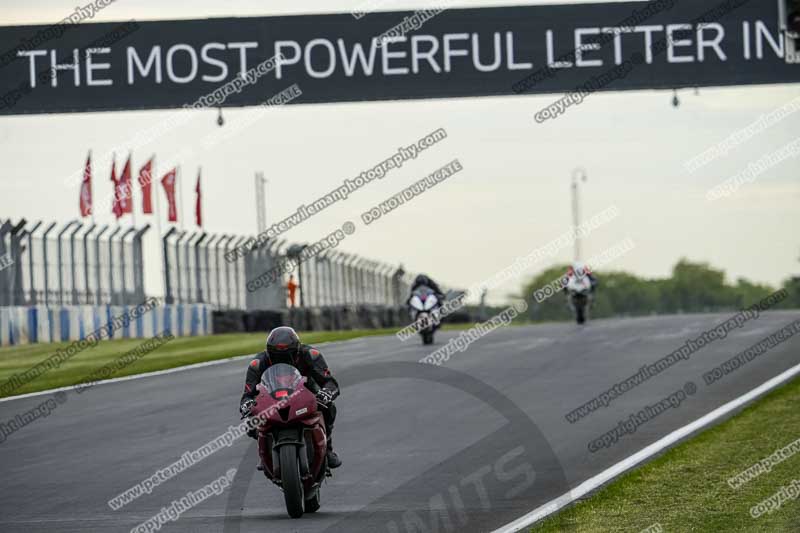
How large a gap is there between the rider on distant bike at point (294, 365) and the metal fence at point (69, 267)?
18.0 metres

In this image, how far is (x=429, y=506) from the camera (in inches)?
416

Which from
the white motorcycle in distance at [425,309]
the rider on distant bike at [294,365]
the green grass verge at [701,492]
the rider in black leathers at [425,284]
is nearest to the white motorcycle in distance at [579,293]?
the white motorcycle in distance at [425,309]

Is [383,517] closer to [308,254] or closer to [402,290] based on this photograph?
[308,254]

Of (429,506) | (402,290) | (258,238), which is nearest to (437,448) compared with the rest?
(429,506)

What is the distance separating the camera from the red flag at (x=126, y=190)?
4292 centimetres

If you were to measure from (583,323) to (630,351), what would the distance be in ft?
28.3

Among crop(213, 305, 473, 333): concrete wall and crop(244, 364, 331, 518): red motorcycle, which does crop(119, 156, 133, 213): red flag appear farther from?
crop(244, 364, 331, 518): red motorcycle

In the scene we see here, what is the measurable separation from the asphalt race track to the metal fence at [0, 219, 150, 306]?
18.9 feet

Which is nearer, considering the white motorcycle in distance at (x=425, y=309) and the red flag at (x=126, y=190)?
the white motorcycle in distance at (x=425, y=309)

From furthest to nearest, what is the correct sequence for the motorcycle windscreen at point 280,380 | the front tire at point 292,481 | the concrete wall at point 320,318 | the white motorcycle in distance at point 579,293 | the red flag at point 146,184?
the red flag at point 146,184
the concrete wall at point 320,318
the white motorcycle in distance at point 579,293
the motorcycle windscreen at point 280,380
the front tire at point 292,481

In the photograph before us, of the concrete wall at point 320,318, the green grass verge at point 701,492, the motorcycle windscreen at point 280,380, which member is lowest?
the green grass verge at point 701,492

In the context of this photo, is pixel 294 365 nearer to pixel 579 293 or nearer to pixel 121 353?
pixel 121 353

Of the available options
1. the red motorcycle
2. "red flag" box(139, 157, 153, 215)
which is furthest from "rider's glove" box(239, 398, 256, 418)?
"red flag" box(139, 157, 153, 215)

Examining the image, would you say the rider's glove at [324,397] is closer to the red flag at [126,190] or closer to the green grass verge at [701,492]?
the green grass verge at [701,492]
